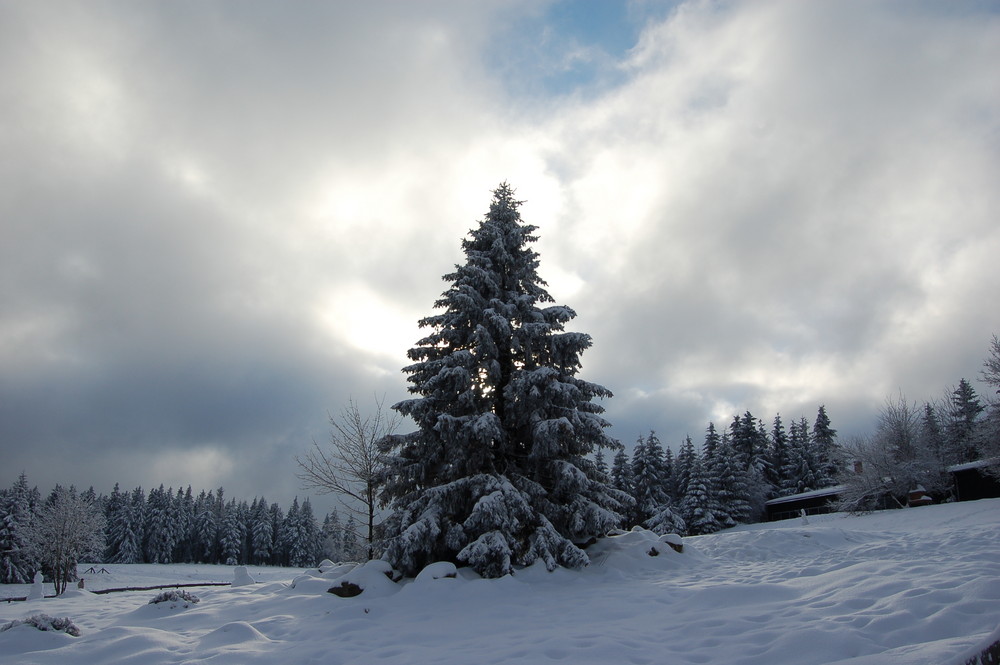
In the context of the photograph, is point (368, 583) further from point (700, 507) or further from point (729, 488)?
point (729, 488)

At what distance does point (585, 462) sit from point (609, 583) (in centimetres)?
399

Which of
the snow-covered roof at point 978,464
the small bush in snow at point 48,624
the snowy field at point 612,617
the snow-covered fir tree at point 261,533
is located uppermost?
the snow-covered roof at point 978,464

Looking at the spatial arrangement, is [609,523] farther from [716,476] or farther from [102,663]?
[716,476]

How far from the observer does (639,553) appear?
13664mm

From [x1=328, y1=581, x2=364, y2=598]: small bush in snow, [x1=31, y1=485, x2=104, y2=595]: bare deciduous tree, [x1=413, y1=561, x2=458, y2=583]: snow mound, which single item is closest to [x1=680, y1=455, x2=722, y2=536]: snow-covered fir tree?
[x1=413, y1=561, x2=458, y2=583]: snow mound

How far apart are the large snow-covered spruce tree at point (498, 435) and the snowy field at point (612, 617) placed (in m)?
1.00

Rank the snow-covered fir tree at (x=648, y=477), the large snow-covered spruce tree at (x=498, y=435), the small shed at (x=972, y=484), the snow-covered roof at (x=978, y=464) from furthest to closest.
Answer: the snow-covered fir tree at (x=648, y=477), the small shed at (x=972, y=484), the snow-covered roof at (x=978, y=464), the large snow-covered spruce tree at (x=498, y=435)

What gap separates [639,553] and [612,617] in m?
5.60

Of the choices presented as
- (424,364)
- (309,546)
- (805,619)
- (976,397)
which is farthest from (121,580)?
(976,397)

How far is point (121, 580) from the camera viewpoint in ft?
162

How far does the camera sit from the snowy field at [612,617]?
583 cm

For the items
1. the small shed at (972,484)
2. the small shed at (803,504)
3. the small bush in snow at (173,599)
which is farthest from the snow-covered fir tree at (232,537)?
the small shed at (972,484)

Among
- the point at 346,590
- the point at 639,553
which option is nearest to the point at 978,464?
the point at 639,553

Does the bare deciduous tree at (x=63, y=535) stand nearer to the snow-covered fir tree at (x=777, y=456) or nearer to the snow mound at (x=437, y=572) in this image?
the snow mound at (x=437, y=572)
